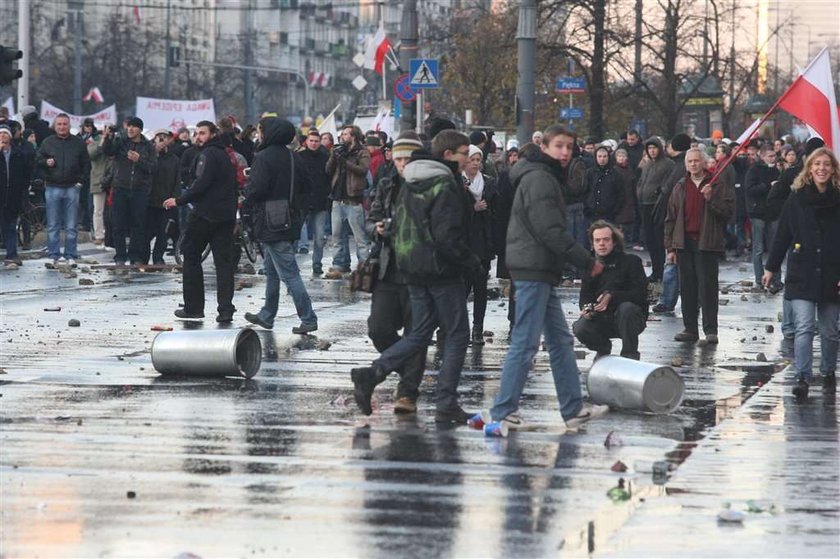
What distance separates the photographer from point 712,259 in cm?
1623

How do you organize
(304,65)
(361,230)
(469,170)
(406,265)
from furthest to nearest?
(304,65) → (361,230) → (469,170) → (406,265)

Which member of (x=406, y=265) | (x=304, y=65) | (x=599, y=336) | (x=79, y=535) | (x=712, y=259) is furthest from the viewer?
(x=304, y=65)

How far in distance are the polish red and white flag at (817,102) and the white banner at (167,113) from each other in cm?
3214

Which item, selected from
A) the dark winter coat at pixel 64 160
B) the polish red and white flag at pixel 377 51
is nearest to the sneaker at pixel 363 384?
the dark winter coat at pixel 64 160

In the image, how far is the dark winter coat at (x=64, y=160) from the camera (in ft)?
79.7

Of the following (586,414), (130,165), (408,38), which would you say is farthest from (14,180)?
(586,414)

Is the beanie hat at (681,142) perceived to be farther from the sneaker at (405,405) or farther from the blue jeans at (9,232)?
the sneaker at (405,405)

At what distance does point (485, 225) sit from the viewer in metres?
15.3

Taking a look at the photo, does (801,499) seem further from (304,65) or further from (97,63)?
(304,65)

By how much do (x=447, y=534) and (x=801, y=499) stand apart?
1905 mm

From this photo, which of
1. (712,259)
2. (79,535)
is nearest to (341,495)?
(79,535)

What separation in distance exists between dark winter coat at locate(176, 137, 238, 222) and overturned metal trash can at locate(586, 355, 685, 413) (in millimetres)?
5963

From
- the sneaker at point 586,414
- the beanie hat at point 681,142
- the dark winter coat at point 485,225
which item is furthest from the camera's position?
the beanie hat at point 681,142

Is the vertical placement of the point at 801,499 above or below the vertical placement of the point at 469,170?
below
